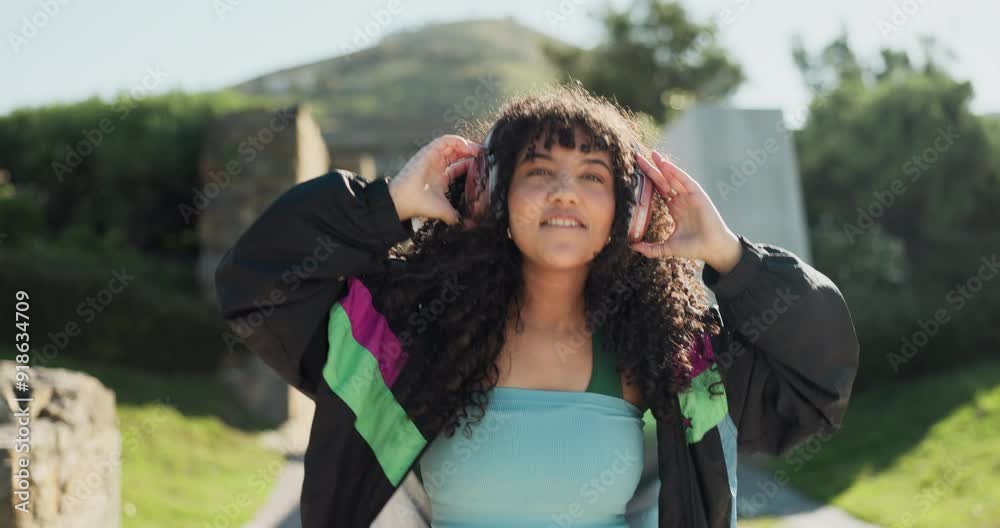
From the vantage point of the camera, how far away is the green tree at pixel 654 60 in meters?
21.2

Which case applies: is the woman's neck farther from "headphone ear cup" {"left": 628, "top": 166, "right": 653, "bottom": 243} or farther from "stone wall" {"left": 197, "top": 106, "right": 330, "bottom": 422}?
"stone wall" {"left": 197, "top": 106, "right": 330, "bottom": 422}

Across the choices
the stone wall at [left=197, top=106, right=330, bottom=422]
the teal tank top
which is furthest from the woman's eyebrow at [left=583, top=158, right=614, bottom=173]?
the stone wall at [left=197, top=106, right=330, bottom=422]

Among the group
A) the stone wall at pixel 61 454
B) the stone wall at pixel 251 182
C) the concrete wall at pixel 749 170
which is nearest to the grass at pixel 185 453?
the stone wall at pixel 251 182

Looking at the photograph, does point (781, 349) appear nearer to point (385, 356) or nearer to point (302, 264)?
point (385, 356)

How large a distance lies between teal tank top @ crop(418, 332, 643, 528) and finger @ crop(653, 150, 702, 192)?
563 mm

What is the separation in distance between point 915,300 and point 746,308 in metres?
9.28

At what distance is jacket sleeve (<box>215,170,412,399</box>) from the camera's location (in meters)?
2.18

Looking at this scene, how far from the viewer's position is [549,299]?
2482 millimetres

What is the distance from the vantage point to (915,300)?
10773 mm

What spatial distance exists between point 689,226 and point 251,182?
6907 millimetres

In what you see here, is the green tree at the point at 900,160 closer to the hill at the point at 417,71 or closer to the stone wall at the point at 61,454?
the stone wall at the point at 61,454

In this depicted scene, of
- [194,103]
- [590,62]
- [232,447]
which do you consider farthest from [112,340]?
[590,62]

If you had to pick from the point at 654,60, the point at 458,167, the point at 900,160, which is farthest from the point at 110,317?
the point at 654,60

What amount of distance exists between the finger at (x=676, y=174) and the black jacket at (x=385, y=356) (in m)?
0.18
